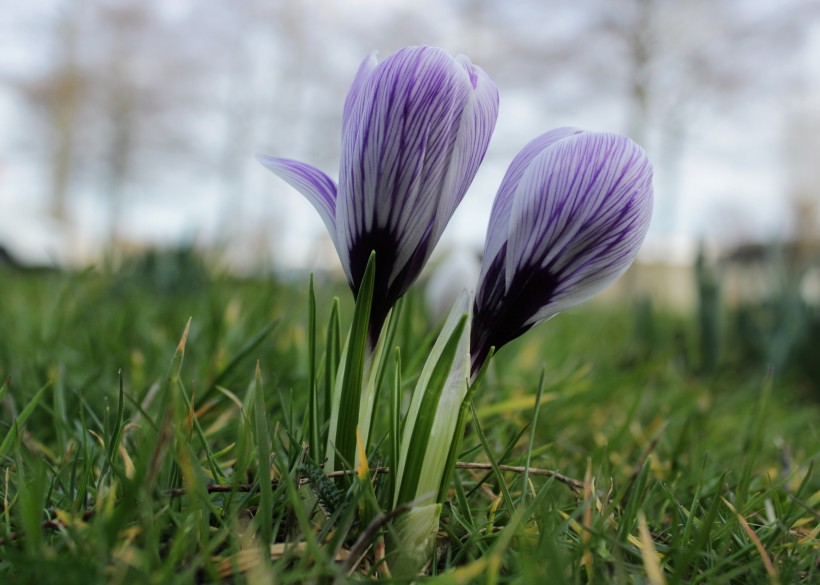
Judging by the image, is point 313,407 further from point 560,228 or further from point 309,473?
point 560,228

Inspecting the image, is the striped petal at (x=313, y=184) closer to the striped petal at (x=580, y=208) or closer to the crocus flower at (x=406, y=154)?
the crocus flower at (x=406, y=154)

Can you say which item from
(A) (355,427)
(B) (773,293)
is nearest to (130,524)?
(A) (355,427)

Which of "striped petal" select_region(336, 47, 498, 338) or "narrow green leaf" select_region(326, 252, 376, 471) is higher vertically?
"striped petal" select_region(336, 47, 498, 338)

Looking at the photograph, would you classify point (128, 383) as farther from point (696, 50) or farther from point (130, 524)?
point (696, 50)

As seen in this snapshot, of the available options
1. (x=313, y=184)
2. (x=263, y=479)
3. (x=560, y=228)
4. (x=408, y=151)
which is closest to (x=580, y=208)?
(x=560, y=228)

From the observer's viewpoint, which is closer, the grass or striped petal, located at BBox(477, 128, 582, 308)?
the grass

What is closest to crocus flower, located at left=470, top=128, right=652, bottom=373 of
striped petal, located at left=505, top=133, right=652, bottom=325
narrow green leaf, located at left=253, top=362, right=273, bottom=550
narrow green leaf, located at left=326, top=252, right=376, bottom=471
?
striped petal, located at left=505, top=133, right=652, bottom=325

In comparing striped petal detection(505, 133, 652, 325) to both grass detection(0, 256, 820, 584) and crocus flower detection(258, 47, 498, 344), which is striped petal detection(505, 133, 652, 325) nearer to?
crocus flower detection(258, 47, 498, 344)
